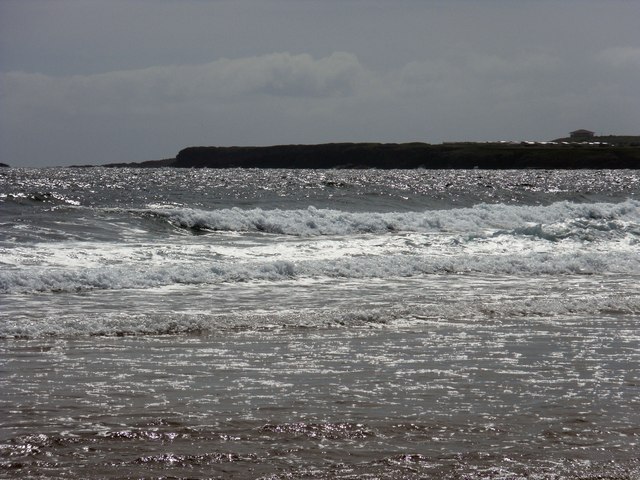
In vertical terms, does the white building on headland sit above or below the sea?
above

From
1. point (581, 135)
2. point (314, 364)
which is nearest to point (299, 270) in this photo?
point (314, 364)

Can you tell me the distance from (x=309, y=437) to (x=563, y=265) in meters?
14.1

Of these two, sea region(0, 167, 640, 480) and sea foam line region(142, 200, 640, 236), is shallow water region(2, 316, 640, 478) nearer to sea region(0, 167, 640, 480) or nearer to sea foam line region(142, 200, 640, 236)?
sea region(0, 167, 640, 480)

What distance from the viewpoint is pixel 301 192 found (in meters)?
50.9

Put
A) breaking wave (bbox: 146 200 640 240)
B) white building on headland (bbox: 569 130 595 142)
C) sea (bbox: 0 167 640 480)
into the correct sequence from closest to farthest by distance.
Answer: sea (bbox: 0 167 640 480), breaking wave (bbox: 146 200 640 240), white building on headland (bbox: 569 130 595 142)

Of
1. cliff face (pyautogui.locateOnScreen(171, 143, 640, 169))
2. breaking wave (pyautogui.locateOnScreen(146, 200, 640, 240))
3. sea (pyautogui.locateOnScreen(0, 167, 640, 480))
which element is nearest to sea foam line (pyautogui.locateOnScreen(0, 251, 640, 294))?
sea (pyautogui.locateOnScreen(0, 167, 640, 480))

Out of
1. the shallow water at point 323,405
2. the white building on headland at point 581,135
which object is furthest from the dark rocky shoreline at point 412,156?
the shallow water at point 323,405

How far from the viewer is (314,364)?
912cm

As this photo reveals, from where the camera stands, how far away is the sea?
20.5ft

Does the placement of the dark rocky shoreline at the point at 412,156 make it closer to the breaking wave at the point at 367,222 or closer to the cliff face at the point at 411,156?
the cliff face at the point at 411,156

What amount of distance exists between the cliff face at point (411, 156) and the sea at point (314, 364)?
108 m

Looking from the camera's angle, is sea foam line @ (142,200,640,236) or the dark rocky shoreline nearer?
sea foam line @ (142,200,640,236)

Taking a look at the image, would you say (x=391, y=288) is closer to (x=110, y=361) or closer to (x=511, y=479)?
(x=110, y=361)

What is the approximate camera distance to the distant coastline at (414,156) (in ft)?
408
